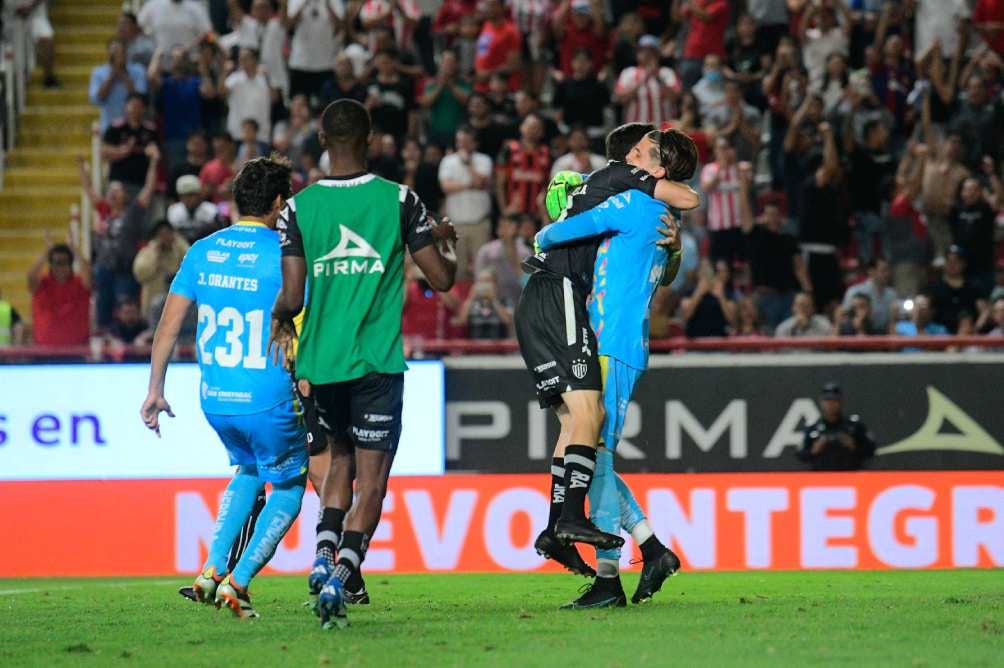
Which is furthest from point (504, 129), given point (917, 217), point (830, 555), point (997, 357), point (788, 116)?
point (830, 555)

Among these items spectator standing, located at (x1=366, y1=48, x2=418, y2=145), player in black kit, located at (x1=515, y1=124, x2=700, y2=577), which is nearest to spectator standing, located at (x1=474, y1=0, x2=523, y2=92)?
spectator standing, located at (x1=366, y1=48, x2=418, y2=145)

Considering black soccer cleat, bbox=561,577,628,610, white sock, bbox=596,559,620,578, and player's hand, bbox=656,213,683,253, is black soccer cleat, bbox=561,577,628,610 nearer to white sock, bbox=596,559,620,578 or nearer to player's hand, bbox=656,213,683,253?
white sock, bbox=596,559,620,578

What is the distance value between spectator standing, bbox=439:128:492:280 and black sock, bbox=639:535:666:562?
10.3 metres

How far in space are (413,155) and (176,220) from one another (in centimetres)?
269

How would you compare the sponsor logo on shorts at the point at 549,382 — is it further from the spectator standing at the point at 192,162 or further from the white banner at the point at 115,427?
the spectator standing at the point at 192,162

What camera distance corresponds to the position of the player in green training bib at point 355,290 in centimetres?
773

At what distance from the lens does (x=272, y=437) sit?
335 inches

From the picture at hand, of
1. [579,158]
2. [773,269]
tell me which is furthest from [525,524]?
[579,158]

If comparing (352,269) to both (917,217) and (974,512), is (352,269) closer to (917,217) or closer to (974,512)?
(974,512)

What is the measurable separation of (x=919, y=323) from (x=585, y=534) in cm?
987

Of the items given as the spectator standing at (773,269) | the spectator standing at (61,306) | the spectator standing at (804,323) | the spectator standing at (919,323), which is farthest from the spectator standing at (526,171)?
the spectator standing at (61,306)

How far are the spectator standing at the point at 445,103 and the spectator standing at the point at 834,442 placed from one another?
618 cm

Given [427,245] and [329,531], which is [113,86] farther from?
[329,531]

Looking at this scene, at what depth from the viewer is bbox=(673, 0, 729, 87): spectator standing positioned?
2038 cm
